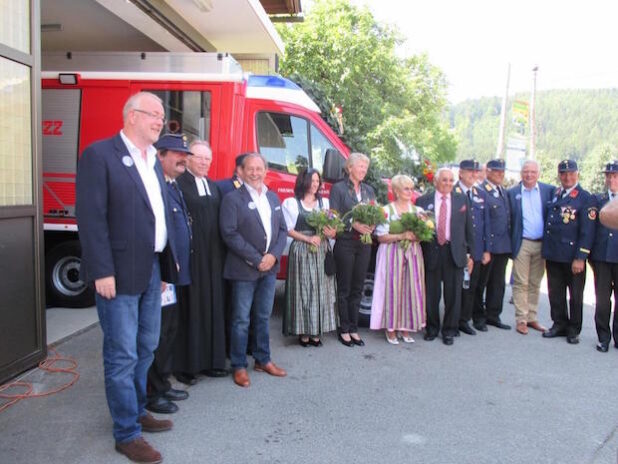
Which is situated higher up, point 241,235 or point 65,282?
point 241,235

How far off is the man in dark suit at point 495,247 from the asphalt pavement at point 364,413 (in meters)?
1.06

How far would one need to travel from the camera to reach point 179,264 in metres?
3.51

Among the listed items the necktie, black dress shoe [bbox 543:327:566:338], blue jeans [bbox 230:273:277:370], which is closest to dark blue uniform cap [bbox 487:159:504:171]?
the necktie

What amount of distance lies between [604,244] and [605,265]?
9.9 inches

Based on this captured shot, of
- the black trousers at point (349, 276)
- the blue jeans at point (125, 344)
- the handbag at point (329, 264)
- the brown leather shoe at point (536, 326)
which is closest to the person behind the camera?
the blue jeans at point (125, 344)

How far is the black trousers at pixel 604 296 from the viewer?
17.7 ft

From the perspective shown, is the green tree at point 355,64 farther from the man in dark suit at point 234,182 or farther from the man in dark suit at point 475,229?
the man in dark suit at point 234,182

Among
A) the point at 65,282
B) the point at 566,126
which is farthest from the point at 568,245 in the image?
the point at 566,126

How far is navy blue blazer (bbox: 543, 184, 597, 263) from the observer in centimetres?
538

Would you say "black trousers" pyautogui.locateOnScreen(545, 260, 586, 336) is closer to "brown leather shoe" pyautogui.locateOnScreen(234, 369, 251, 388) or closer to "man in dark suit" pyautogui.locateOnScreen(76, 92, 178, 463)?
"brown leather shoe" pyautogui.locateOnScreen(234, 369, 251, 388)

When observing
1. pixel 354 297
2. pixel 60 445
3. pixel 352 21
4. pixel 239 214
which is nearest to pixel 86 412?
pixel 60 445

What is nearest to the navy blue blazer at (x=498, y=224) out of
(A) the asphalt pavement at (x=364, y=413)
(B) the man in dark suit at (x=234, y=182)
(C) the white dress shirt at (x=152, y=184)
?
(A) the asphalt pavement at (x=364, y=413)

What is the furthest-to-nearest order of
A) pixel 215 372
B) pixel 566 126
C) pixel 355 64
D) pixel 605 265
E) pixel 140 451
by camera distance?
pixel 566 126 < pixel 355 64 < pixel 605 265 < pixel 215 372 < pixel 140 451

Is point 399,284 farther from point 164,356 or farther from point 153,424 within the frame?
point 153,424
